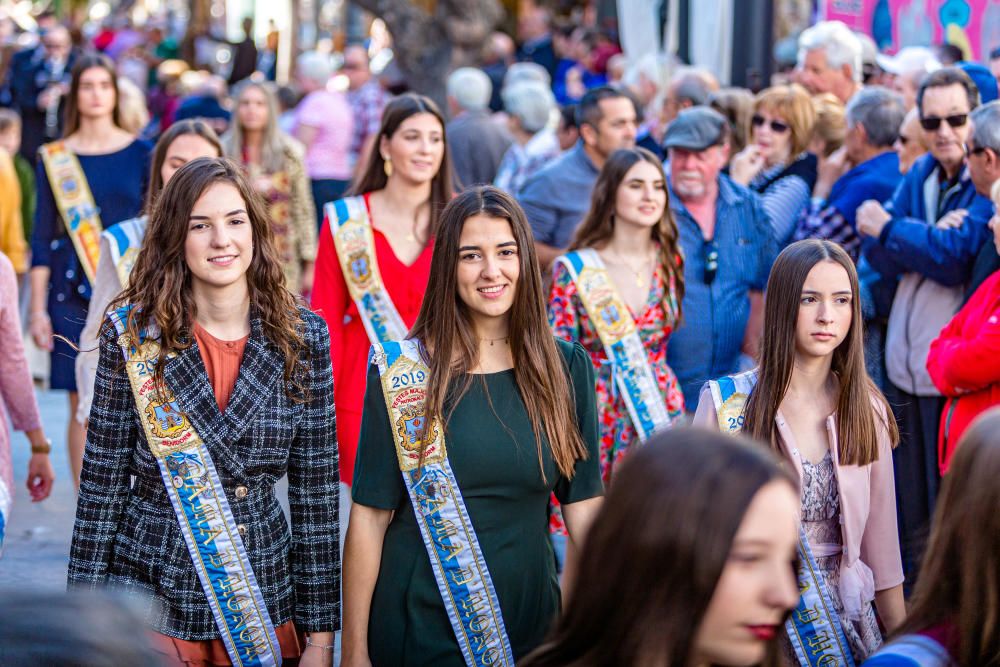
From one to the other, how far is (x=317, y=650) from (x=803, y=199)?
3.89 m

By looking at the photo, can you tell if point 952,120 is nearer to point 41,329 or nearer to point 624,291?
point 624,291

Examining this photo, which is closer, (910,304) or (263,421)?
(263,421)

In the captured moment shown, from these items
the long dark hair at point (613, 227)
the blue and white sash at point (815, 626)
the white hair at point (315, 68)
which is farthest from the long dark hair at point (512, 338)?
the white hair at point (315, 68)

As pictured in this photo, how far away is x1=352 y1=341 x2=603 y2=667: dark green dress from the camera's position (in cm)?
339

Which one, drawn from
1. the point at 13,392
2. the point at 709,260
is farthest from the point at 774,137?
the point at 13,392

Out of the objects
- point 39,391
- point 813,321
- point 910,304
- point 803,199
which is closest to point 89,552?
point 813,321

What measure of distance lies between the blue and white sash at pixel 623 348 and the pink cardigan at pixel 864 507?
51.8 inches

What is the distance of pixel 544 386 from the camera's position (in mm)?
3436

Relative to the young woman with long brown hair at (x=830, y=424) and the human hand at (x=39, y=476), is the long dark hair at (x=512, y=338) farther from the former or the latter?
Answer: the human hand at (x=39, y=476)

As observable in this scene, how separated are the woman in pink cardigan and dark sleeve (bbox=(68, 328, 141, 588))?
73 centimetres

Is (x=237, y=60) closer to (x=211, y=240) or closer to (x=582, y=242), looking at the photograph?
(x=582, y=242)

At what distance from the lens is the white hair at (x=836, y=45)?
25.7 ft

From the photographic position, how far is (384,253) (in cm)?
528

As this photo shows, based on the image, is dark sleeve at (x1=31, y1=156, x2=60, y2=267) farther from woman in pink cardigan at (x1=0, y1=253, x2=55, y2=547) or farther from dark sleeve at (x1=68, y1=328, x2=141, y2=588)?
dark sleeve at (x1=68, y1=328, x2=141, y2=588)
